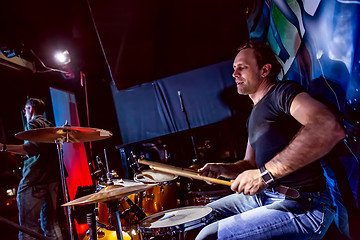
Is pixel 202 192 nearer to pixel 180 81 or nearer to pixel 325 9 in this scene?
pixel 325 9

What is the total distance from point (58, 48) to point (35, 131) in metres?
2.94

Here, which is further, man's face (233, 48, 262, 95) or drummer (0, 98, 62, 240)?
drummer (0, 98, 62, 240)

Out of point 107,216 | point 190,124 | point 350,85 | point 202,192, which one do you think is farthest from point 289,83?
point 190,124

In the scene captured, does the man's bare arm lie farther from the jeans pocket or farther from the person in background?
the jeans pocket

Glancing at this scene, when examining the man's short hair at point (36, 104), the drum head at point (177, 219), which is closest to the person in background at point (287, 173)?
the drum head at point (177, 219)

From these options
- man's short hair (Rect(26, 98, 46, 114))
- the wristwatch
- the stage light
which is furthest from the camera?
the stage light

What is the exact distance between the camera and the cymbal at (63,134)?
7.63 feet

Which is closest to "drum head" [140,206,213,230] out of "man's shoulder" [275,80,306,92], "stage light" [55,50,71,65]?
"man's shoulder" [275,80,306,92]

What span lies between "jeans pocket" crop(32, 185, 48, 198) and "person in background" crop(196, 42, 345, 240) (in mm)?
2676

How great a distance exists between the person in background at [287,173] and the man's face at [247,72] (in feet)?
0.67

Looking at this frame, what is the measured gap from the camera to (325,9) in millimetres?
1410

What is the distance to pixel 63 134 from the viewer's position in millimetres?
2506

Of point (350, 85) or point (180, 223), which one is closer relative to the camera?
point (350, 85)

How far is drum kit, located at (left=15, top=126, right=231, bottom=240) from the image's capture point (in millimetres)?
1521
